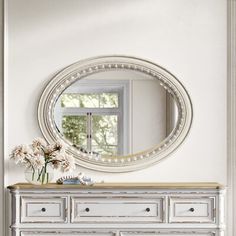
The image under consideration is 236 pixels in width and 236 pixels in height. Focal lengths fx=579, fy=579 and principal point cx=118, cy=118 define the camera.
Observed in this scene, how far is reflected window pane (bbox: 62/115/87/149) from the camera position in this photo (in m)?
4.47

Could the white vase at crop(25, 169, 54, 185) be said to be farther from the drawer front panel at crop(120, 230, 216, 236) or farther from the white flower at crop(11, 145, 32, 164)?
the drawer front panel at crop(120, 230, 216, 236)

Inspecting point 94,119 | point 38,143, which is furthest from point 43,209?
point 94,119

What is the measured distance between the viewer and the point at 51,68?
4484 mm

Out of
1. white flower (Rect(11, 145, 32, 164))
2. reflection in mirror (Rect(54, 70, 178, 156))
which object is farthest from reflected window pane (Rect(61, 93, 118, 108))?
white flower (Rect(11, 145, 32, 164))

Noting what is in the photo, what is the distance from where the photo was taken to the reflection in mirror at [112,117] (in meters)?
4.47

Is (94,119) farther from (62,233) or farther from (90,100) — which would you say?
(62,233)

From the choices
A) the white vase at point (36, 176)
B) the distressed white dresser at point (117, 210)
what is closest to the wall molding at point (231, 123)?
the distressed white dresser at point (117, 210)

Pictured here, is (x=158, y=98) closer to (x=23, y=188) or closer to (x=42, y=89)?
(x=42, y=89)

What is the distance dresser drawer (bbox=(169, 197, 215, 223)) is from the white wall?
0.41 metres

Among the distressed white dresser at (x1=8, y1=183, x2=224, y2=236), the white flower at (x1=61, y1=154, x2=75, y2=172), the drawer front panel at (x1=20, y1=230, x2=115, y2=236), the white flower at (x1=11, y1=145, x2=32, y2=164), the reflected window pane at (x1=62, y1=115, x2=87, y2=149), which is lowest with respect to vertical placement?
the drawer front panel at (x1=20, y1=230, x2=115, y2=236)

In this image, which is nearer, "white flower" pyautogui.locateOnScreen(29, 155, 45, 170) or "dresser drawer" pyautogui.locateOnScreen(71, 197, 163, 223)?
"dresser drawer" pyautogui.locateOnScreen(71, 197, 163, 223)

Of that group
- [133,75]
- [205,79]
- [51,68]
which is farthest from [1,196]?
[205,79]

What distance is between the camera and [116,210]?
4.09m

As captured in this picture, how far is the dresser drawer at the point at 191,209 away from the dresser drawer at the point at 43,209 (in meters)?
0.77
